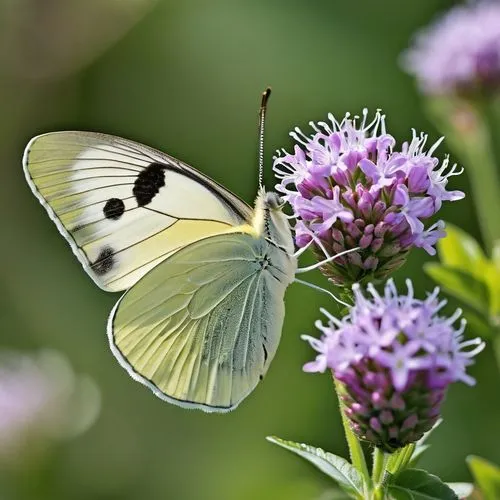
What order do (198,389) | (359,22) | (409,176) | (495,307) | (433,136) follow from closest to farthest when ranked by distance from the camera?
1. (409,176)
2. (198,389)
3. (495,307)
4. (433,136)
5. (359,22)

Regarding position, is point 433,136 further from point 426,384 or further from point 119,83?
point 426,384

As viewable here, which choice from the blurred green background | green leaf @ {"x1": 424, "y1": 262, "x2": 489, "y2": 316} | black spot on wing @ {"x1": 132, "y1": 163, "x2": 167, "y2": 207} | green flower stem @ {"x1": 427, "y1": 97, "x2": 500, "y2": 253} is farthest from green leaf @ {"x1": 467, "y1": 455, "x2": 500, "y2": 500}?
the blurred green background

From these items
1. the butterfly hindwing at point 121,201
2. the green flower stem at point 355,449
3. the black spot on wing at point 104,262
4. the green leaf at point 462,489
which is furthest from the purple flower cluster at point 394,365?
the black spot on wing at point 104,262

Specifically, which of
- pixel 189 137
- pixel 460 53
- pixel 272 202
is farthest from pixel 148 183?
pixel 189 137

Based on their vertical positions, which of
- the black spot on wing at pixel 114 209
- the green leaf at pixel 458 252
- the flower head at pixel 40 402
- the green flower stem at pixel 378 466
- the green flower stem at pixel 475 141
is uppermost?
the green flower stem at pixel 475 141

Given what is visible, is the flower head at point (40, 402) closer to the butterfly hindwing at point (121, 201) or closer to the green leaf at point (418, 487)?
the butterfly hindwing at point (121, 201)

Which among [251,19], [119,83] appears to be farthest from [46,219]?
[251,19]
